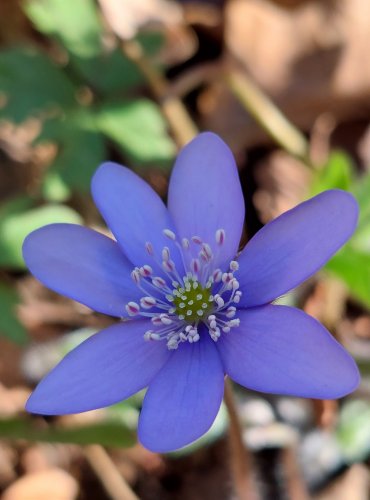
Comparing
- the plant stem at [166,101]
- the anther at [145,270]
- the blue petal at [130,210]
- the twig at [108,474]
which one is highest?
the blue petal at [130,210]

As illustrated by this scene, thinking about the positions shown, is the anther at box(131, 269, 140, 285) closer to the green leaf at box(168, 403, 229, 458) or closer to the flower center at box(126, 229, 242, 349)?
the flower center at box(126, 229, 242, 349)

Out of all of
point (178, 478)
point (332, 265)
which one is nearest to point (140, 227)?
point (332, 265)

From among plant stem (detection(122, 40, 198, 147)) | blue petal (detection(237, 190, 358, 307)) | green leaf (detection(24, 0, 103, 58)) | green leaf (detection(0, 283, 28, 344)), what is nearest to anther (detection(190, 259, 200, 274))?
blue petal (detection(237, 190, 358, 307))

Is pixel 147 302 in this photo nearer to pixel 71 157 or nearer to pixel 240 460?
pixel 240 460

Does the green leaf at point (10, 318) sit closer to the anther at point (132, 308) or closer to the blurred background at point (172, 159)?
the blurred background at point (172, 159)

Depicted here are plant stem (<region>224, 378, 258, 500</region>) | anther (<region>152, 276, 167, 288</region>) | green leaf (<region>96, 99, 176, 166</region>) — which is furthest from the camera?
green leaf (<region>96, 99, 176, 166</region>)

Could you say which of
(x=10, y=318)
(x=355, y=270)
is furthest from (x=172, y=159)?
(x=355, y=270)

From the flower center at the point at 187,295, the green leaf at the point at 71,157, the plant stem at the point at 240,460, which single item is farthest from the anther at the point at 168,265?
the green leaf at the point at 71,157

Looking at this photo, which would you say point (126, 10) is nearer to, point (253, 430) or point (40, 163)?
point (40, 163)
